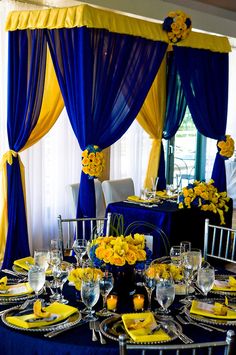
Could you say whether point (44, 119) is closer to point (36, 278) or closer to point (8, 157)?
point (8, 157)

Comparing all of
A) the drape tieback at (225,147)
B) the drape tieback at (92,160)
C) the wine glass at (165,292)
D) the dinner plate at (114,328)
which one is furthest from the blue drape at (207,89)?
the dinner plate at (114,328)

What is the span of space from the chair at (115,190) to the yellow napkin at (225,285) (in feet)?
9.02

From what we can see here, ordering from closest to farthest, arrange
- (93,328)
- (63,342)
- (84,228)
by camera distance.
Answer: (63,342) < (93,328) < (84,228)

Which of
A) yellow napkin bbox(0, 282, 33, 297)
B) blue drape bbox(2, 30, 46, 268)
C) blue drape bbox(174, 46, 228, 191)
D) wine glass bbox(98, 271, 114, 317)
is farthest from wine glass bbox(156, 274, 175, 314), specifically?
blue drape bbox(174, 46, 228, 191)

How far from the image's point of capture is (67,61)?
4.04 m

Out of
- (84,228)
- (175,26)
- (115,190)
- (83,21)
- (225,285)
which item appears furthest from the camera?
(115,190)

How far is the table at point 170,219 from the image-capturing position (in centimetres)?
420

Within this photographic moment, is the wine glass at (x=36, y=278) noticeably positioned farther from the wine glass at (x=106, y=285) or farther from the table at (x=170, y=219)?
the table at (x=170, y=219)

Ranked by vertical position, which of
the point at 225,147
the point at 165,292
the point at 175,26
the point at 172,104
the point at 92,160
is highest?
the point at 175,26

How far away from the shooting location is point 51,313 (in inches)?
72.4

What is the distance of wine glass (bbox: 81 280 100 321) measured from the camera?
1784mm

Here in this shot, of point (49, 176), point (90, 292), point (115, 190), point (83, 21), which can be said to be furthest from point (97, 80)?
point (90, 292)

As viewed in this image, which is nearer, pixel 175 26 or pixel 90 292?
pixel 90 292

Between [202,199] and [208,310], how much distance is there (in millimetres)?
2536
